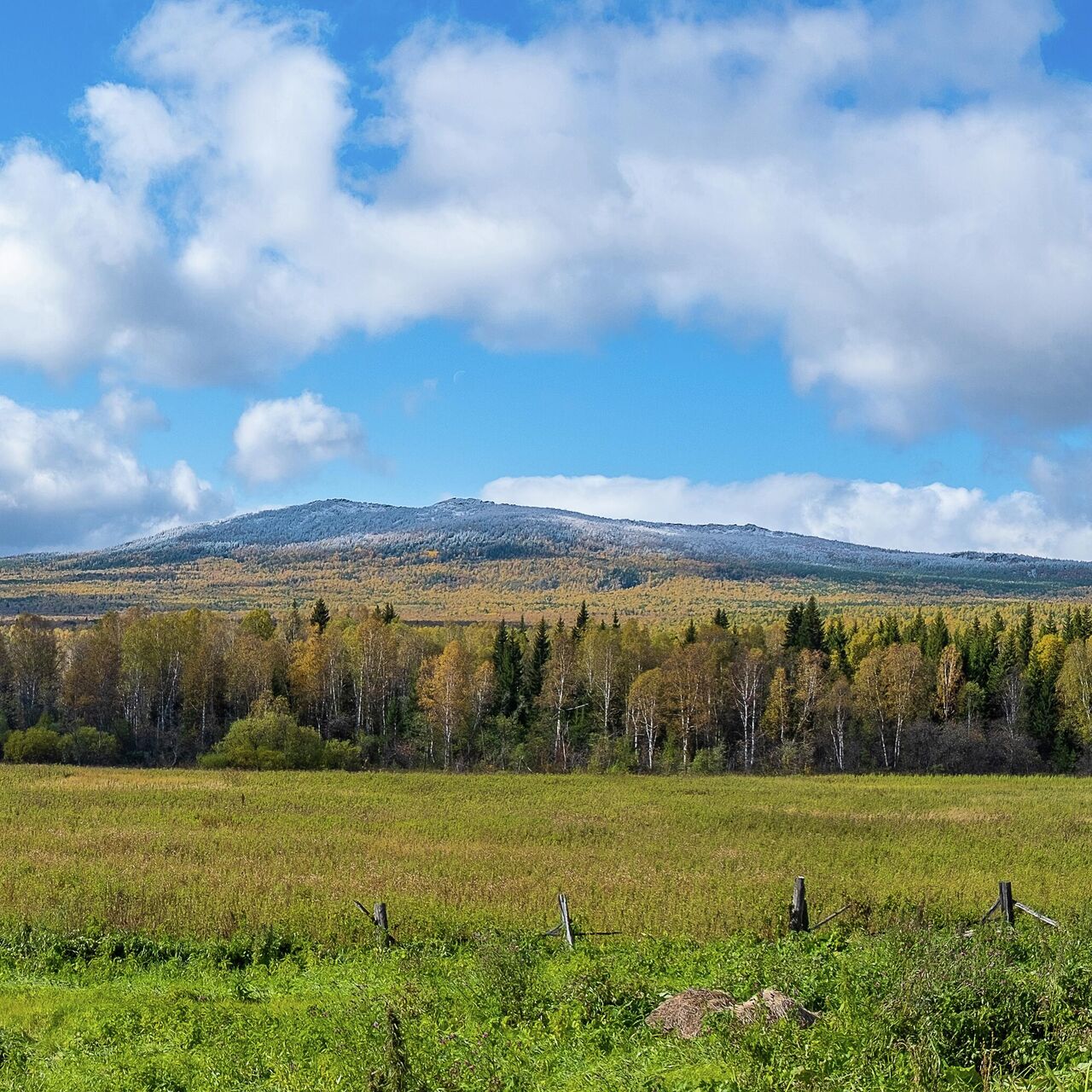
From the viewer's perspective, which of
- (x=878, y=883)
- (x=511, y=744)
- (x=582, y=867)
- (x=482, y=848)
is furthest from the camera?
(x=511, y=744)

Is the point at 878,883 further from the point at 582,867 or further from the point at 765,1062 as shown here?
the point at 765,1062

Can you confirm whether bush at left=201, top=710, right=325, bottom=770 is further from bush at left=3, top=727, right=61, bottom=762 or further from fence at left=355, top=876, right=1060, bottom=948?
fence at left=355, top=876, right=1060, bottom=948

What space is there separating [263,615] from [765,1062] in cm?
9617

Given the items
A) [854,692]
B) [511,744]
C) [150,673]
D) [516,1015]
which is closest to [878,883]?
[516,1015]

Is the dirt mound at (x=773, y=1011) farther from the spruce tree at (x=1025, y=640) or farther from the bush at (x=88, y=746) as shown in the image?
the spruce tree at (x=1025, y=640)

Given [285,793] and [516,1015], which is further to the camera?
[285,793]

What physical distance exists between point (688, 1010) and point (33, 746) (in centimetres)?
6838

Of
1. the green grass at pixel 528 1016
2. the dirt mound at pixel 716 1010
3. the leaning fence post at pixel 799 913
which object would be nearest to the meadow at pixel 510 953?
the green grass at pixel 528 1016

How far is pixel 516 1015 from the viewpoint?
13.7 meters

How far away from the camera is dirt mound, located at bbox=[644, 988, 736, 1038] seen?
40.3ft

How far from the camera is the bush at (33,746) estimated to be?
6631 cm

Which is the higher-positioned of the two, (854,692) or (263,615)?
(263,615)

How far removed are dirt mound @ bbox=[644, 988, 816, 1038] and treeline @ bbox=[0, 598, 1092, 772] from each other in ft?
199

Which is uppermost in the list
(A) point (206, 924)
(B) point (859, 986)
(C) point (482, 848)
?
(B) point (859, 986)
